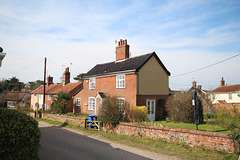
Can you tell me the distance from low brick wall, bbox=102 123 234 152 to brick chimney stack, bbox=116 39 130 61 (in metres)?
13.2

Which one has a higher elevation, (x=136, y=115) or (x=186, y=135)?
(x=136, y=115)

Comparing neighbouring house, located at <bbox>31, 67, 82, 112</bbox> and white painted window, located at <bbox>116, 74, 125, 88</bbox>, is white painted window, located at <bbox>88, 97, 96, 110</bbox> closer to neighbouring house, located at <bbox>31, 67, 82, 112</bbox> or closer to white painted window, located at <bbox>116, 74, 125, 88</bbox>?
neighbouring house, located at <bbox>31, 67, 82, 112</bbox>

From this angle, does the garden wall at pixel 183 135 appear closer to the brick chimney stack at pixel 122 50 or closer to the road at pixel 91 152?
the road at pixel 91 152

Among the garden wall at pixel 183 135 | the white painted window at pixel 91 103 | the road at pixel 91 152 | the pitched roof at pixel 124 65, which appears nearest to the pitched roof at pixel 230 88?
the pitched roof at pixel 124 65

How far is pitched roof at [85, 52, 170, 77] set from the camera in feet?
70.0

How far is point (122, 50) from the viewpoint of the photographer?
25281 mm

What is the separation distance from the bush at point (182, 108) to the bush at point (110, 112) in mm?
6798

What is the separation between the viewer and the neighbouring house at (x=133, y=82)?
68.2 ft

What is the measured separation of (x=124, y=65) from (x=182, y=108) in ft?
29.9

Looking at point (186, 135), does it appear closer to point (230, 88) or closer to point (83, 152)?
point (83, 152)

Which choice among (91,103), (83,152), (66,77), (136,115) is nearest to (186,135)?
(83,152)

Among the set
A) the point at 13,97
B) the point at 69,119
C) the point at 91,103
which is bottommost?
the point at 69,119

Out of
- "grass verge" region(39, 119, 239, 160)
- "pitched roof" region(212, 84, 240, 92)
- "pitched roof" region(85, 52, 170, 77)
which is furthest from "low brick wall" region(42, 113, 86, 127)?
"pitched roof" region(212, 84, 240, 92)

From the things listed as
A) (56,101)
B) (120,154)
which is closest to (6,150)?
(120,154)
